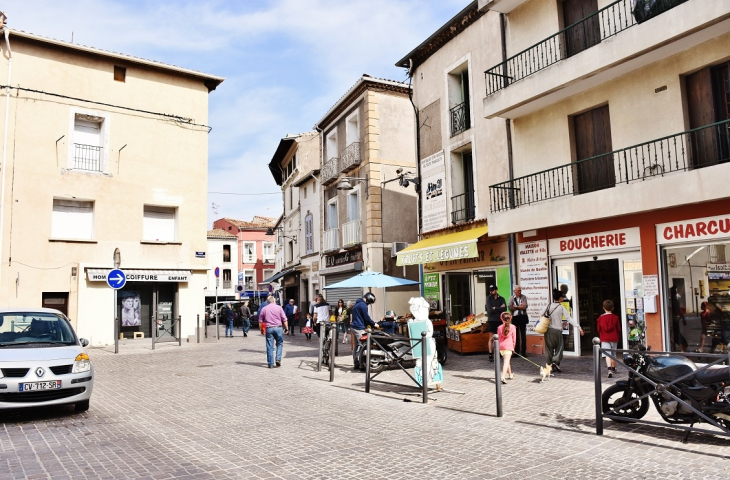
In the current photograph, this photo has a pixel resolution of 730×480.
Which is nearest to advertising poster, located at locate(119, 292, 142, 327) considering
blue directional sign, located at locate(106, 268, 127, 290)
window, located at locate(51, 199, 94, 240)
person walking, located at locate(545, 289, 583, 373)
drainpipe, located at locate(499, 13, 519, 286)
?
window, located at locate(51, 199, 94, 240)

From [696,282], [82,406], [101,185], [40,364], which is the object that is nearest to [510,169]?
[696,282]

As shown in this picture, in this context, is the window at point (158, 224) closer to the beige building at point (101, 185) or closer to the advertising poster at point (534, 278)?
the beige building at point (101, 185)

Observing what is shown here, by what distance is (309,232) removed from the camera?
30344 millimetres

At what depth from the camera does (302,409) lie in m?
8.00

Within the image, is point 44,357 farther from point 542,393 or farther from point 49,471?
point 542,393

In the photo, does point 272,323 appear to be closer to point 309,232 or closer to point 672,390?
point 672,390

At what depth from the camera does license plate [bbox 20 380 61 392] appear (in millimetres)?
7102

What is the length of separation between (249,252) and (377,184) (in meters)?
38.0

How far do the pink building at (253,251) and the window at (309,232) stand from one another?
2747cm

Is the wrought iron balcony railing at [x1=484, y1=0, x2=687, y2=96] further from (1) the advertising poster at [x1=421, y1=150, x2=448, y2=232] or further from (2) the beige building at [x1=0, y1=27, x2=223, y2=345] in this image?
(2) the beige building at [x1=0, y1=27, x2=223, y2=345]

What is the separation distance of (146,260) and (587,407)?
1682 cm

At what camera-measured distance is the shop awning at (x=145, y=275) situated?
62.7ft

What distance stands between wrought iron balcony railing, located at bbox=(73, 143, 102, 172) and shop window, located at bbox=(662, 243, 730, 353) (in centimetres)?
1813

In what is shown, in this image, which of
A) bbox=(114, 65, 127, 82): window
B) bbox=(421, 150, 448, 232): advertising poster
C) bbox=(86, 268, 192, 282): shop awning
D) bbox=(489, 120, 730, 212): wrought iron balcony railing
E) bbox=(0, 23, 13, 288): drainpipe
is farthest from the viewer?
bbox=(114, 65, 127, 82): window
